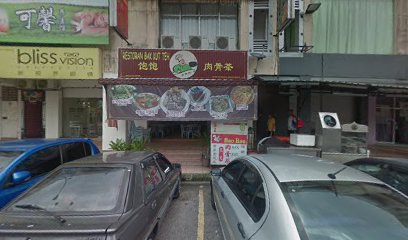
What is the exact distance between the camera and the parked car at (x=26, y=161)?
16.0 feet

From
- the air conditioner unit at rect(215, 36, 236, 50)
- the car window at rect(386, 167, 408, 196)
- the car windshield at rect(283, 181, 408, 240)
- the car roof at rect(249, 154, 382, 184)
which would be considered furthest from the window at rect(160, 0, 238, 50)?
the car windshield at rect(283, 181, 408, 240)

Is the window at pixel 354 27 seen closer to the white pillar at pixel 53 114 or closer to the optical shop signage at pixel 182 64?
the optical shop signage at pixel 182 64

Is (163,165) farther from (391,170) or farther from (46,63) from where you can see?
(46,63)

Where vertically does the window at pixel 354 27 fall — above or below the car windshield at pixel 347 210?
above

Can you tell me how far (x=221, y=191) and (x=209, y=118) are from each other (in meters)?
5.92

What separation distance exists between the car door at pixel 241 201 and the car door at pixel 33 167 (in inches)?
124

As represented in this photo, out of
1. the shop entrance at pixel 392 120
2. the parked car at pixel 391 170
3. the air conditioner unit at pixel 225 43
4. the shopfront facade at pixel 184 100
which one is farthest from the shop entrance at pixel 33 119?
the shop entrance at pixel 392 120

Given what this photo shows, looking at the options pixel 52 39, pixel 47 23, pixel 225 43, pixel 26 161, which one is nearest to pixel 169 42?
pixel 225 43

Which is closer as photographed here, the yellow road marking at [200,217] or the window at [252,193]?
the window at [252,193]

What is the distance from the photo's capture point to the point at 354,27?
12844 mm

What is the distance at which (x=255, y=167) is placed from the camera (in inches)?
156

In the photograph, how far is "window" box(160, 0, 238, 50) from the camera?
13.3 metres

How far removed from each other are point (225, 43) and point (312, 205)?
1053 centimetres

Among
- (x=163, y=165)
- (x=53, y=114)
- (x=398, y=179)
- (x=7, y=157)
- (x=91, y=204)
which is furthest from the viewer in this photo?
(x=53, y=114)
